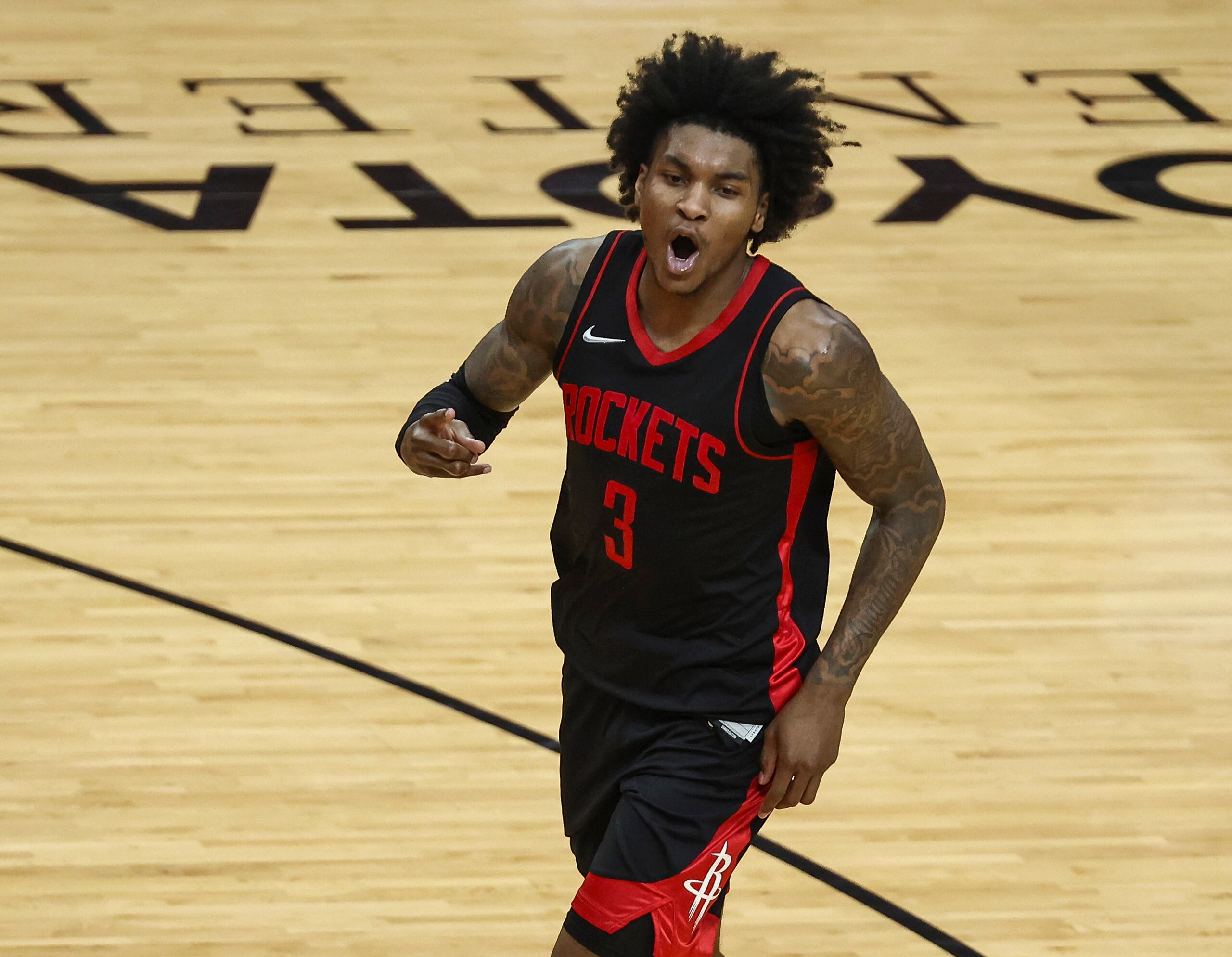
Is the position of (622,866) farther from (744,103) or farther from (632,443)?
(744,103)

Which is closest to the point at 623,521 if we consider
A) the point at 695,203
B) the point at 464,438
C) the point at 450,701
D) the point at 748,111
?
the point at 464,438

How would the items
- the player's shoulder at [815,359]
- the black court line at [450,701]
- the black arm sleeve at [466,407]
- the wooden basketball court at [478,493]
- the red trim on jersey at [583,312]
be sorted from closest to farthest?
the player's shoulder at [815,359] < the red trim on jersey at [583,312] < the black arm sleeve at [466,407] < the black court line at [450,701] < the wooden basketball court at [478,493]

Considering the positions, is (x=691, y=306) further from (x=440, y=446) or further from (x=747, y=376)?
(x=440, y=446)

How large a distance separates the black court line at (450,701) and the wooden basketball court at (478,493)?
0.01 metres

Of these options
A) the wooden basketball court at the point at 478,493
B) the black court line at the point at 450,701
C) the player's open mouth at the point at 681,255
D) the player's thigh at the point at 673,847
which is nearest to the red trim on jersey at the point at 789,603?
the player's thigh at the point at 673,847

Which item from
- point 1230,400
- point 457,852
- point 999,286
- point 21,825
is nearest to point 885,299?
point 999,286

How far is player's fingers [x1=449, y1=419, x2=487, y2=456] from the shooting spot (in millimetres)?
2578

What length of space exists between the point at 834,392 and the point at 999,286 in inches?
171

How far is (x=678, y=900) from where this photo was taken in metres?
2.54

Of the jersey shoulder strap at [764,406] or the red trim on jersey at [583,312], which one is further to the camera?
the red trim on jersey at [583,312]

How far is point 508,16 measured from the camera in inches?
370

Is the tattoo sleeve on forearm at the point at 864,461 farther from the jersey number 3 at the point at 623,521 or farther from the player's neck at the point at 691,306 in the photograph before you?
the jersey number 3 at the point at 623,521

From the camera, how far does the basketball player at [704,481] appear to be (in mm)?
2445

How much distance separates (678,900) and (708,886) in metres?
0.06
